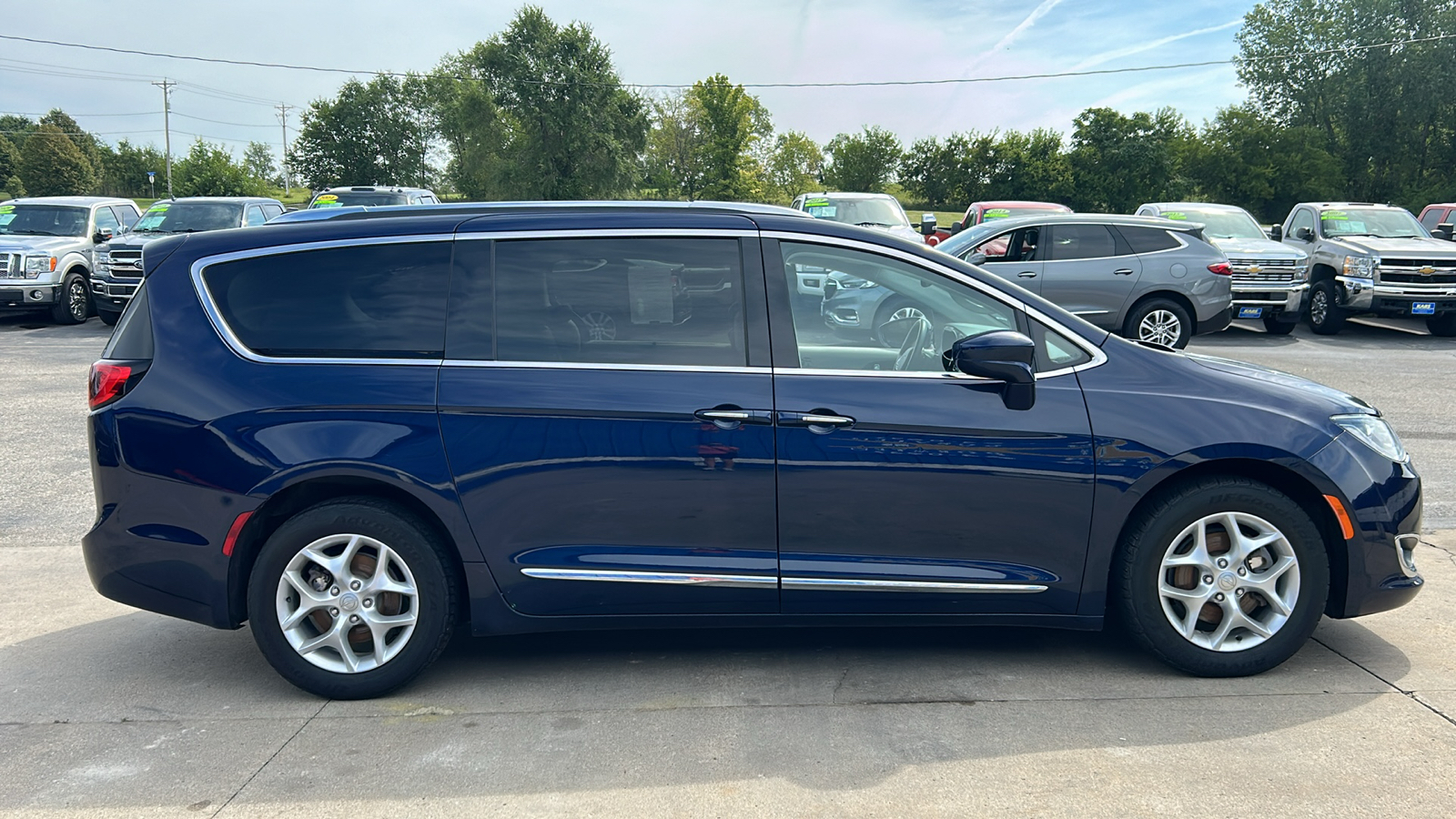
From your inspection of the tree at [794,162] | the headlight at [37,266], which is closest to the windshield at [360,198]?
the headlight at [37,266]

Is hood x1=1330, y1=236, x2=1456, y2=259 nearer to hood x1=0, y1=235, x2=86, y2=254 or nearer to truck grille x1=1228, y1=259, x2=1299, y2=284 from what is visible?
truck grille x1=1228, y1=259, x2=1299, y2=284

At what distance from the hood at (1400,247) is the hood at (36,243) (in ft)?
66.9

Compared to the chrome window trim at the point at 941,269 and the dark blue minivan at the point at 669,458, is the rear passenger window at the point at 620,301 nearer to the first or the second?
the dark blue minivan at the point at 669,458

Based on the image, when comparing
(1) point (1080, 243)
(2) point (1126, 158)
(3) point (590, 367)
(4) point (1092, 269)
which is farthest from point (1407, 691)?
(2) point (1126, 158)

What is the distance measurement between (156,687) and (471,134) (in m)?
88.5

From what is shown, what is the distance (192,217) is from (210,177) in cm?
7622

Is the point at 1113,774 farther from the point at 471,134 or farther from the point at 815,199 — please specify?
the point at 471,134

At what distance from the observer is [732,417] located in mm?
3725

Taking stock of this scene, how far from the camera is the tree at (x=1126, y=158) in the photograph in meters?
60.3

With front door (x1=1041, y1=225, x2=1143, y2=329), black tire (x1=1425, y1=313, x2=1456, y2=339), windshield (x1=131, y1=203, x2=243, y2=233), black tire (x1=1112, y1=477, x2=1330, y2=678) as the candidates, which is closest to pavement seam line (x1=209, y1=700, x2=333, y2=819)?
black tire (x1=1112, y1=477, x2=1330, y2=678)

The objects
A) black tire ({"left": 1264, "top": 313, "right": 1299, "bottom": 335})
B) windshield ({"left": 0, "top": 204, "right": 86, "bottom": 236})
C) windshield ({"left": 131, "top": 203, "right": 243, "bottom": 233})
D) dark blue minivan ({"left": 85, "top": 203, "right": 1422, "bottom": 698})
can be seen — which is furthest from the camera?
windshield ({"left": 0, "top": 204, "right": 86, "bottom": 236})

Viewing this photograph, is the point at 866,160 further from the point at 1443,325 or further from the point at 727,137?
the point at 1443,325

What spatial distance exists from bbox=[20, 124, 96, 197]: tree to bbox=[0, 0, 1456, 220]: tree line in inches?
7.2

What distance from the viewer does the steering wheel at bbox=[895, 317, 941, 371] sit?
391cm
